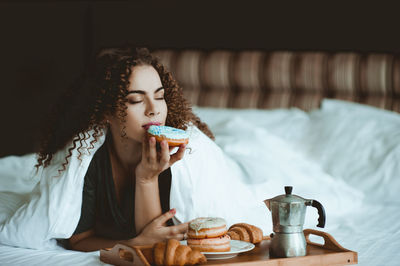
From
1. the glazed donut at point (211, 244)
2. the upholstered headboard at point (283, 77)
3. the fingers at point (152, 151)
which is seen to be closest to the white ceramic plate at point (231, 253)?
the glazed donut at point (211, 244)

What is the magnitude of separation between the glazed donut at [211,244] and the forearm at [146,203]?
314 millimetres

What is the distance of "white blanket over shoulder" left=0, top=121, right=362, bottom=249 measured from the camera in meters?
1.55

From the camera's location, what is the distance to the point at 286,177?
216cm

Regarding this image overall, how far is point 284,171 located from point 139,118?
3.04 ft

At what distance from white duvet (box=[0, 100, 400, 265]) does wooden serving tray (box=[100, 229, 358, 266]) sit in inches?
5.2

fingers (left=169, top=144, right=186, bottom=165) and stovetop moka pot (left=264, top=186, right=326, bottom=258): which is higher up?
fingers (left=169, top=144, right=186, bottom=165)

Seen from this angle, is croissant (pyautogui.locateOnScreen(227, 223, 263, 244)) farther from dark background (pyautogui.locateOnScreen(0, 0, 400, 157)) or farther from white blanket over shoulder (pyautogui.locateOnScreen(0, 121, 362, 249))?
dark background (pyautogui.locateOnScreen(0, 0, 400, 157))

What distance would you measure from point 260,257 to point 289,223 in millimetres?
112

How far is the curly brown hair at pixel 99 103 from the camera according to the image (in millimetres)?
1528

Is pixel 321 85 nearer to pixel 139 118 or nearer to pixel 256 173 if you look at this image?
pixel 256 173

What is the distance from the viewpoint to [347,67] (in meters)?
2.86

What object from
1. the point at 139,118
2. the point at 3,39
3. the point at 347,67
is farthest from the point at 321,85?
the point at 3,39

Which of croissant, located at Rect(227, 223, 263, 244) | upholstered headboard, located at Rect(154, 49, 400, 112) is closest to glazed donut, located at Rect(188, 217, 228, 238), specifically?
croissant, located at Rect(227, 223, 263, 244)

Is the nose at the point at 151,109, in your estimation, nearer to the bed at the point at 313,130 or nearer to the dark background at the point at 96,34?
the bed at the point at 313,130
